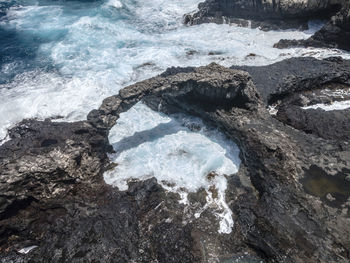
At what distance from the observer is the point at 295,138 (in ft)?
36.5

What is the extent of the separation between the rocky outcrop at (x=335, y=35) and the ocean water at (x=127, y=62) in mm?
697

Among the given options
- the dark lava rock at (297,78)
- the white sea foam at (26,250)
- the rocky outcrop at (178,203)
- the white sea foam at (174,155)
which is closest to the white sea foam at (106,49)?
the dark lava rock at (297,78)

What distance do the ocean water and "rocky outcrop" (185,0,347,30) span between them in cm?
105

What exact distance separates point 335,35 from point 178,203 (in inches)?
629

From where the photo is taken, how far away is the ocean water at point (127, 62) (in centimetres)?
1189

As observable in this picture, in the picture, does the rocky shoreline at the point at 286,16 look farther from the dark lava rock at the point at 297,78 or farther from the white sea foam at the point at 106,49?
the dark lava rock at the point at 297,78

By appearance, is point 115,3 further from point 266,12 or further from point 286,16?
point 286,16

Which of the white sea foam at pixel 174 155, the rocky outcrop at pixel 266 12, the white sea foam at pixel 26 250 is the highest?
Result: the rocky outcrop at pixel 266 12

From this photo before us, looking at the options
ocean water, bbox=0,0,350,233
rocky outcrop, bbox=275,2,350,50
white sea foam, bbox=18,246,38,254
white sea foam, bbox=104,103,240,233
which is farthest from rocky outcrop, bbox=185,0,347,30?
white sea foam, bbox=18,246,38,254

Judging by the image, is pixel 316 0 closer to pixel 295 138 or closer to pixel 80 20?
pixel 295 138

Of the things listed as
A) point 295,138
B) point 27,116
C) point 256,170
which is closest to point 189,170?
point 256,170

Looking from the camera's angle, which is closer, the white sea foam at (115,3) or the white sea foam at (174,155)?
the white sea foam at (174,155)

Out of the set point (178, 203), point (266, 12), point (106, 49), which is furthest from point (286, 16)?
point (178, 203)

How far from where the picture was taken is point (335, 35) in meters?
17.8
